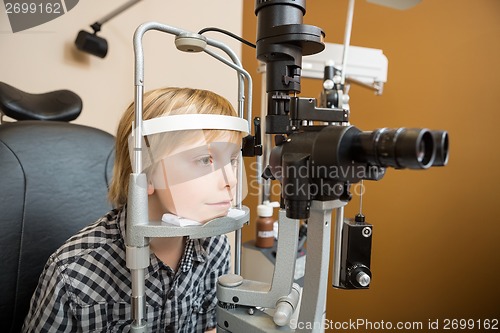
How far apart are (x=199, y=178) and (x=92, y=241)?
12.1 inches

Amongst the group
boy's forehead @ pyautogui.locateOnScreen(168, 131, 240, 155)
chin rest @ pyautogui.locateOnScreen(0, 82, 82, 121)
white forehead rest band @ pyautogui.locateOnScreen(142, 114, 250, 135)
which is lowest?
boy's forehead @ pyautogui.locateOnScreen(168, 131, 240, 155)

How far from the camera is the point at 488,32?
1.42 meters

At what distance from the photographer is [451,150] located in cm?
150

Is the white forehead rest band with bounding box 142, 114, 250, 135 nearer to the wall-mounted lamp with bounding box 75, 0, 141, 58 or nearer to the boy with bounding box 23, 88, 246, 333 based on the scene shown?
the boy with bounding box 23, 88, 246, 333

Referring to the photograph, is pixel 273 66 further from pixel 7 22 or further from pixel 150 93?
pixel 7 22

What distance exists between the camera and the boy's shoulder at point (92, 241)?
0.70 meters

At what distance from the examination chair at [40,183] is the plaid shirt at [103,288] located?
0.09 metres

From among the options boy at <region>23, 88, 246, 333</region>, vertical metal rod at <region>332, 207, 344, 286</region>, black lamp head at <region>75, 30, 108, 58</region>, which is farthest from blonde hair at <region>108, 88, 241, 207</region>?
black lamp head at <region>75, 30, 108, 58</region>

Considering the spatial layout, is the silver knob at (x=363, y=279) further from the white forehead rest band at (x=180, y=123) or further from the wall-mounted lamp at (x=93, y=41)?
the wall-mounted lamp at (x=93, y=41)

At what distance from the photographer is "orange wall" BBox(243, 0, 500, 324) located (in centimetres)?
144

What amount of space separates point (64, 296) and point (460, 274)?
5.11 ft

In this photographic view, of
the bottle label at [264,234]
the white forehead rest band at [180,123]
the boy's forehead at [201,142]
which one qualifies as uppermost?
the white forehead rest band at [180,123]

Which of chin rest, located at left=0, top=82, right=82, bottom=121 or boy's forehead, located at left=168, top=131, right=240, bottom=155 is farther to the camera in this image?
chin rest, located at left=0, top=82, right=82, bottom=121

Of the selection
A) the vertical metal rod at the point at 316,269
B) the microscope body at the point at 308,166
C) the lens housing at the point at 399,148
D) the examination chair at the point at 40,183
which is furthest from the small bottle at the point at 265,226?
the lens housing at the point at 399,148
